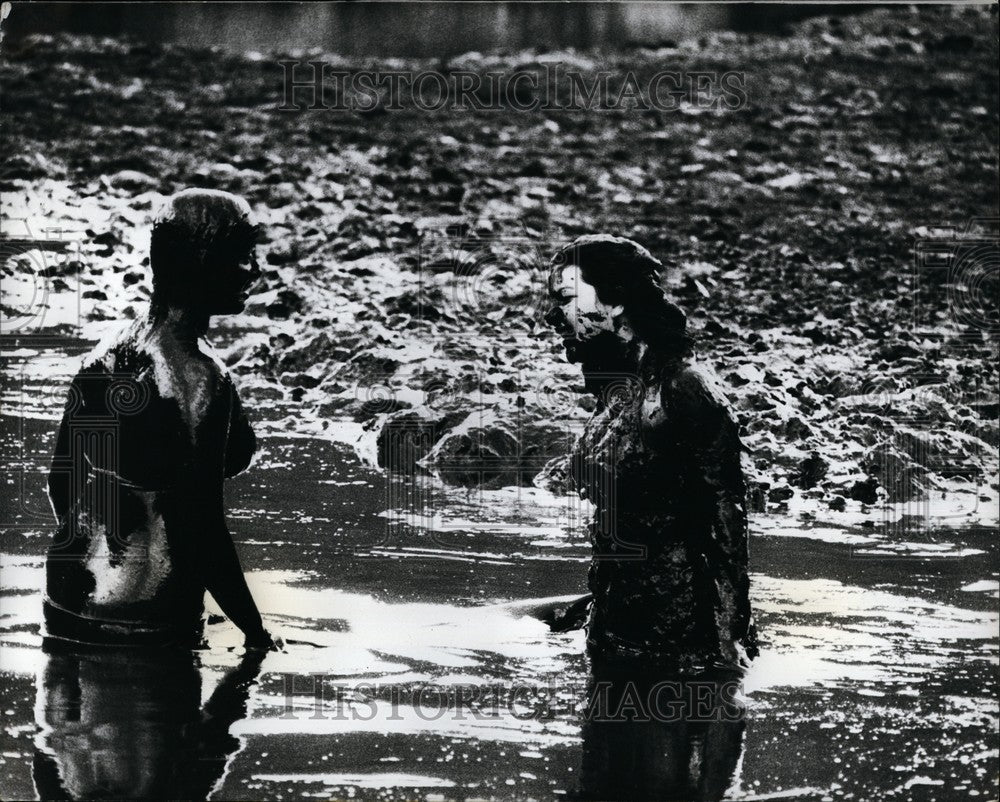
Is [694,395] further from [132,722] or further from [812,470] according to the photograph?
[812,470]

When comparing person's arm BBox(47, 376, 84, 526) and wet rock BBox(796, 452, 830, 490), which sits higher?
person's arm BBox(47, 376, 84, 526)

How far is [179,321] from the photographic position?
5.26 m

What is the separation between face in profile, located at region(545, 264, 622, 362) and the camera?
5336 millimetres

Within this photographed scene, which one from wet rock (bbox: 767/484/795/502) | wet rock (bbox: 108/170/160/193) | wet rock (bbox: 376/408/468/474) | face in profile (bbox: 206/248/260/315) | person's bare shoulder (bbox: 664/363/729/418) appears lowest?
wet rock (bbox: 767/484/795/502)

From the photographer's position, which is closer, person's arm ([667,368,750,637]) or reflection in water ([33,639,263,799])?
reflection in water ([33,639,263,799])

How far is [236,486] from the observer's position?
7844 millimetres

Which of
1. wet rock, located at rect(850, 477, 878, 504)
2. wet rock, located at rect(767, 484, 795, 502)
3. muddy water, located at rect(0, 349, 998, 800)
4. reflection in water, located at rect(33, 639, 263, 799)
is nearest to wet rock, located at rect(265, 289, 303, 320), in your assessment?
muddy water, located at rect(0, 349, 998, 800)

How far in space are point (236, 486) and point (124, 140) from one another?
723 cm

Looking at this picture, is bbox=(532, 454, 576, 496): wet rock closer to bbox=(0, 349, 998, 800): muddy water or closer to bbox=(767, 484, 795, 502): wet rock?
bbox=(0, 349, 998, 800): muddy water

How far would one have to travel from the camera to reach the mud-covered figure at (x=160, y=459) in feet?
16.9

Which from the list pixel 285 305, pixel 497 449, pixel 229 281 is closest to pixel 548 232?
pixel 285 305

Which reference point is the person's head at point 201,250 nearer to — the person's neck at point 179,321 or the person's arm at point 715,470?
the person's neck at point 179,321

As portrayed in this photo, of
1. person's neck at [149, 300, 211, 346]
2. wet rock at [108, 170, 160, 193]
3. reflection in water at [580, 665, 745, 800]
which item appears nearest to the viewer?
reflection in water at [580, 665, 745, 800]

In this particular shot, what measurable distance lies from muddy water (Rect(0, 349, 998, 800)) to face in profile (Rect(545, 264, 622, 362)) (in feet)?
3.47
